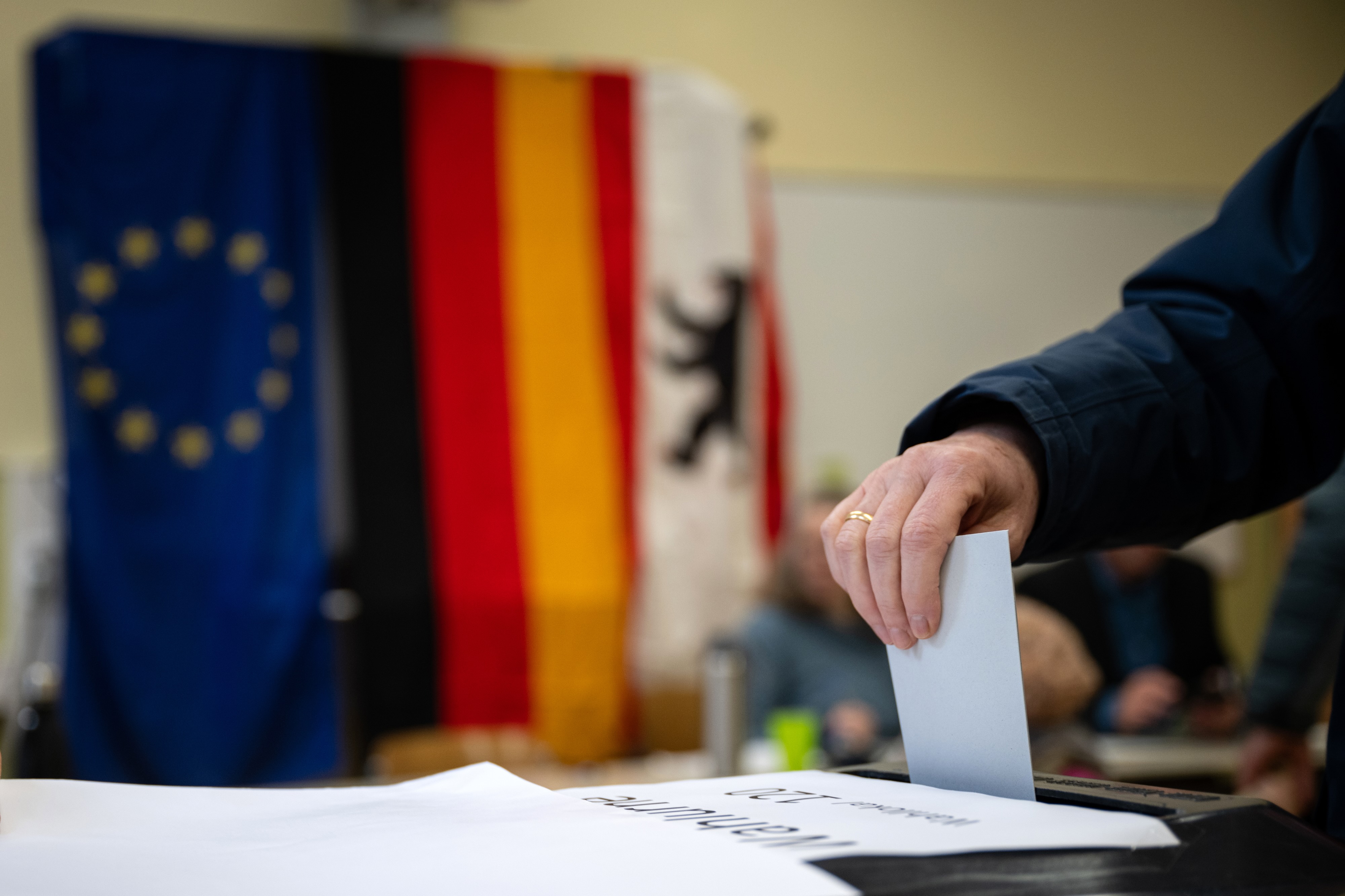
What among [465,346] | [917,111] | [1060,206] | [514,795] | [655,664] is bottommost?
[655,664]

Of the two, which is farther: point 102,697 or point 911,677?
point 102,697

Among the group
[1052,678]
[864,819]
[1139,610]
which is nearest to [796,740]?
[1052,678]

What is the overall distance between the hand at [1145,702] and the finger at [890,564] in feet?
7.97

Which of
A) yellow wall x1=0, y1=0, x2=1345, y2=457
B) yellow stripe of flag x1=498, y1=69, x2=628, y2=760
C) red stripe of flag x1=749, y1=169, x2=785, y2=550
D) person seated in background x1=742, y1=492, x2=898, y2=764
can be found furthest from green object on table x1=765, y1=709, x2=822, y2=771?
yellow wall x1=0, y1=0, x2=1345, y2=457

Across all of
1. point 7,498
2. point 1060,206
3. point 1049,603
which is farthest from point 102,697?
point 1060,206

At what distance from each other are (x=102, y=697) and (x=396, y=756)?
127 cm

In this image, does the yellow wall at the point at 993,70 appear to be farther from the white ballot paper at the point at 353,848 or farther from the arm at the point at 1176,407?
the white ballot paper at the point at 353,848

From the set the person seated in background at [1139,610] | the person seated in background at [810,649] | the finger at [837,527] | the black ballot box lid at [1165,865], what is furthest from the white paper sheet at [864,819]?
the person seated in background at [1139,610]

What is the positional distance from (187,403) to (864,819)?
9.91 feet

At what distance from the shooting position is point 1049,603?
3381 mm

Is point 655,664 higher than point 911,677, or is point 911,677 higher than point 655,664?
point 911,677

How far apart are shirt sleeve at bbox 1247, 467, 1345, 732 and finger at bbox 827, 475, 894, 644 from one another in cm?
109

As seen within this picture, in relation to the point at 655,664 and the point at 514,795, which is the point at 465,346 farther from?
the point at 514,795

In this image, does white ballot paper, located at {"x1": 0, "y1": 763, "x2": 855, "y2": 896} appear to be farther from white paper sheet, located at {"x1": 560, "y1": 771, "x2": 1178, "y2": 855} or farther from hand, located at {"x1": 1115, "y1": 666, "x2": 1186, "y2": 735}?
hand, located at {"x1": 1115, "y1": 666, "x2": 1186, "y2": 735}
